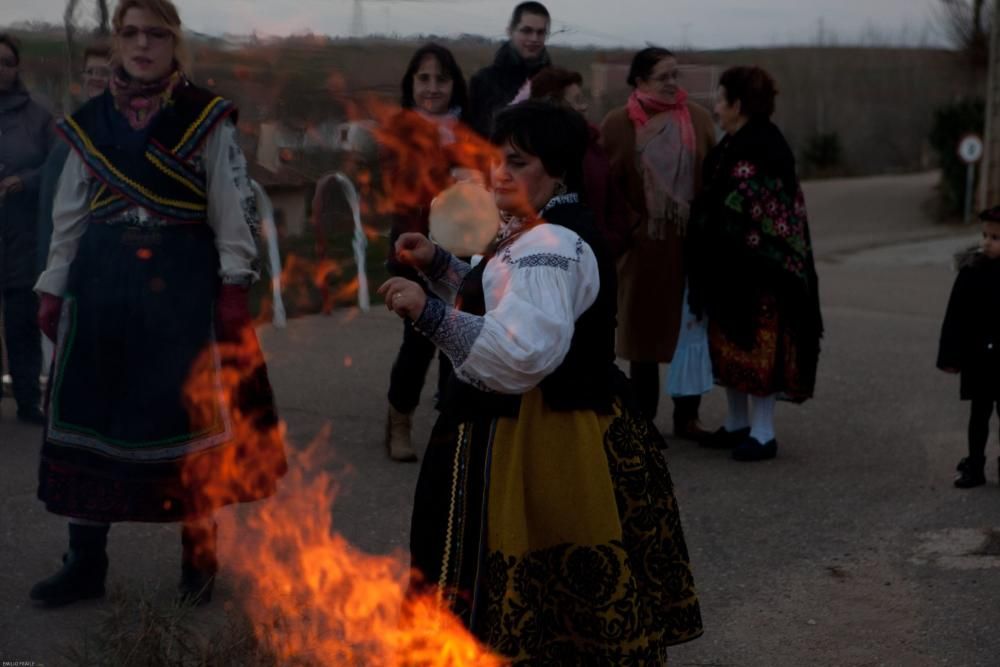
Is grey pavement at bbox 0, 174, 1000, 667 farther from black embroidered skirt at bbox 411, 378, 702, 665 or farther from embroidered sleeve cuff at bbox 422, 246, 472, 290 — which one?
embroidered sleeve cuff at bbox 422, 246, 472, 290

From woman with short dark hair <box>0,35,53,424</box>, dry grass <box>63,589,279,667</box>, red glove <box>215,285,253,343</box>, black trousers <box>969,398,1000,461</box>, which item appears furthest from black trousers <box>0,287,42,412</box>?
black trousers <box>969,398,1000,461</box>

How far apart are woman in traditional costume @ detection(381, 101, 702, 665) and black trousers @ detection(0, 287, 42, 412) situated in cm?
469

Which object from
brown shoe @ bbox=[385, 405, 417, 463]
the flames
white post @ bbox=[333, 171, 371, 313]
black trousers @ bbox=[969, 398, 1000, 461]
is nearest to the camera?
the flames

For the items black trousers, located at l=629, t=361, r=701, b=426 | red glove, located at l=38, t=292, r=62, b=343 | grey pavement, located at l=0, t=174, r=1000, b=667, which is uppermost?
red glove, located at l=38, t=292, r=62, b=343

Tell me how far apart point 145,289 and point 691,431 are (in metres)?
3.50

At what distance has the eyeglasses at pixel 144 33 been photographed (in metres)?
4.30

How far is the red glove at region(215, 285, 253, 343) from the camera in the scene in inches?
176

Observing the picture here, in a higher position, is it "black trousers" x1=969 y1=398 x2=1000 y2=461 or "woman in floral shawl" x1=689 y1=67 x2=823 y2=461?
"woman in floral shawl" x1=689 y1=67 x2=823 y2=461

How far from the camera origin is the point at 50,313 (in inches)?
178

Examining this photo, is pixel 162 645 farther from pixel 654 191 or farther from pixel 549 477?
pixel 654 191

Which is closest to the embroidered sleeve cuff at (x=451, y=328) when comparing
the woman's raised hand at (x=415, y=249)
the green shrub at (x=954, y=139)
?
the woman's raised hand at (x=415, y=249)

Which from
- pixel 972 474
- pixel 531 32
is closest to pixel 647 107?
pixel 531 32

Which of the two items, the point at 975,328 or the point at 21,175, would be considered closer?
the point at 975,328

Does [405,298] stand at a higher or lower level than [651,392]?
higher
